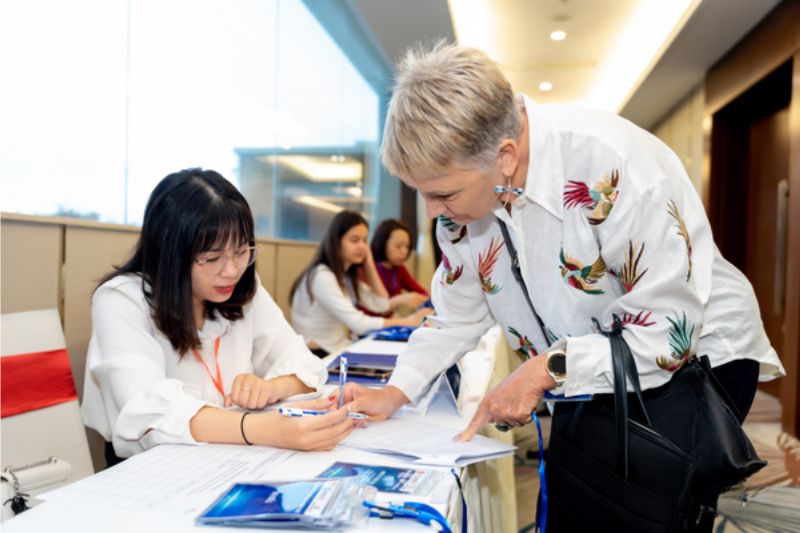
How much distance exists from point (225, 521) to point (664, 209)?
2.33 ft

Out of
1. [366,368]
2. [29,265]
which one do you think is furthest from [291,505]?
[29,265]

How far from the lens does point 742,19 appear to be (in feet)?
13.9

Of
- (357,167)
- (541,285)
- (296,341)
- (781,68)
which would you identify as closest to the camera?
(541,285)

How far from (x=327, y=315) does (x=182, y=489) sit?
234cm

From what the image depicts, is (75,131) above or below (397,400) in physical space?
above

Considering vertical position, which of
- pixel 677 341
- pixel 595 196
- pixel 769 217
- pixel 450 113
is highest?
pixel 769 217

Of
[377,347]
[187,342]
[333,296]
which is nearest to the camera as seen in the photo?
[187,342]

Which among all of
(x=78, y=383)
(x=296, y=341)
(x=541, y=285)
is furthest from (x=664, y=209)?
(x=78, y=383)

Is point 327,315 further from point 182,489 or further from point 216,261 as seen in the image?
point 182,489

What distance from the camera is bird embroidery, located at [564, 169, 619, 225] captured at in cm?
91

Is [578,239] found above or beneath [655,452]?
above

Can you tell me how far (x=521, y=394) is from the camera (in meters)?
0.96

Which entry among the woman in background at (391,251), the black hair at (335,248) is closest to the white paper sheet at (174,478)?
the black hair at (335,248)

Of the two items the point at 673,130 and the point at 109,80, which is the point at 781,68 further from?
the point at 109,80
